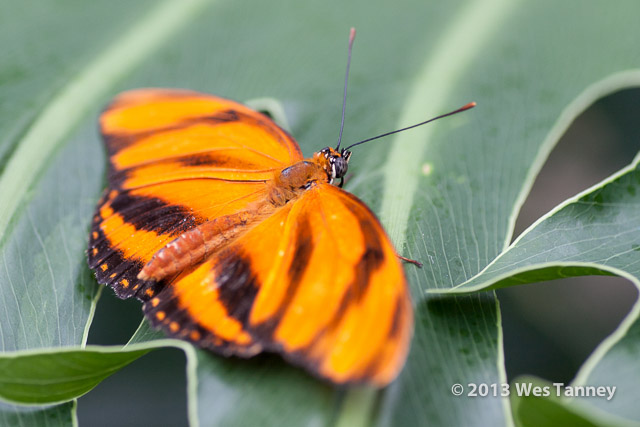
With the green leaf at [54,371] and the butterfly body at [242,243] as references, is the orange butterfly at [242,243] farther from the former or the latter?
the green leaf at [54,371]

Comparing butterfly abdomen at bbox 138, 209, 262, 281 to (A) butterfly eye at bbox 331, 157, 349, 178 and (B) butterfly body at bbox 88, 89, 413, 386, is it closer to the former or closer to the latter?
(B) butterfly body at bbox 88, 89, 413, 386

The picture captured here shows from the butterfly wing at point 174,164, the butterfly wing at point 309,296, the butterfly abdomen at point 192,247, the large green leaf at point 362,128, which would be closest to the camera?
the butterfly wing at point 309,296

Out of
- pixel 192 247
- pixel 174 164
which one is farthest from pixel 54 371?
pixel 174 164

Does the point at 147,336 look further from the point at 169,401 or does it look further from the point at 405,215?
the point at 405,215

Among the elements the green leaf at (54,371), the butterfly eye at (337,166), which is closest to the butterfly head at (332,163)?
the butterfly eye at (337,166)

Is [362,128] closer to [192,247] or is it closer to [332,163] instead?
[332,163]

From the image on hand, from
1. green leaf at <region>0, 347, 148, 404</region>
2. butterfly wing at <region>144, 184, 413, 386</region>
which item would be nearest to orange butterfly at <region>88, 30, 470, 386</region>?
butterfly wing at <region>144, 184, 413, 386</region>

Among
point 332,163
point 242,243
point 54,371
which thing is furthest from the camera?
point 332,163

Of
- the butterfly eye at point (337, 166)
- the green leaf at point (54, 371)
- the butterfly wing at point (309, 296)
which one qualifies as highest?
the butterfly eye at point (337, 166)
